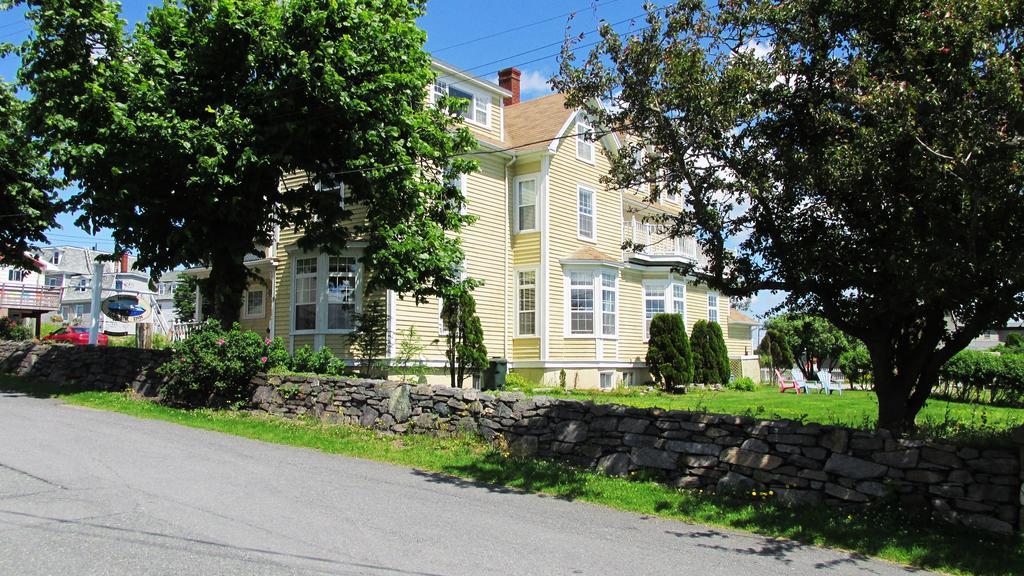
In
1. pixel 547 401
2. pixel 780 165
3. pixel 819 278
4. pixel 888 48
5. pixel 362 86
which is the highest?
pixel 362 86

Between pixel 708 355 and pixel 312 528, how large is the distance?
21.2 metres

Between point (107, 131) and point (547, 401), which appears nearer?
point (547, 401)

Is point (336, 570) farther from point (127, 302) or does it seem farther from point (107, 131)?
point (127, 302)

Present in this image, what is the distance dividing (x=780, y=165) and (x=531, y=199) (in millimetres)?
15198

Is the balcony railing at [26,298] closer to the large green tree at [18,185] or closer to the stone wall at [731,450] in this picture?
the large green tree at [18,185]

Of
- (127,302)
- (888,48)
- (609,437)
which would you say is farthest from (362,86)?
(127,302)

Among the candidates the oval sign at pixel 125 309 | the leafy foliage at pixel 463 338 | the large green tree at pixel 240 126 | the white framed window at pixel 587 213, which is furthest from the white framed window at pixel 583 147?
the oval sign at pixel 125 309

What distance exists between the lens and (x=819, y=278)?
8.12m

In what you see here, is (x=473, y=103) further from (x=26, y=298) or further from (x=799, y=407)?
(x=26, y=298)

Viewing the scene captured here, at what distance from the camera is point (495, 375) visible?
62.7 feet

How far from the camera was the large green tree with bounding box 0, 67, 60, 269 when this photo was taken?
2075cm

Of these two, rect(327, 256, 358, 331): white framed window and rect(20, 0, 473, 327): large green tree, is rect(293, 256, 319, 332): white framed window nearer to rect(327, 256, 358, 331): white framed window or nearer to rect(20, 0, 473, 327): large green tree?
rect(327, 256, 358, 331): white framed window

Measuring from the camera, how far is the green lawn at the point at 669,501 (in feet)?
Result: 22.3

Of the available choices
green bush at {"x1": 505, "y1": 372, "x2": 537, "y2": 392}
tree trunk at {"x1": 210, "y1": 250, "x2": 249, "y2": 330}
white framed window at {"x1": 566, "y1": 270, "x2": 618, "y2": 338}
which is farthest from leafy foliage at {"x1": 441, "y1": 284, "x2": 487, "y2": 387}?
tree trunk at {"x1": 210, "y1": 250, "x2": 249, "y2": 330}
